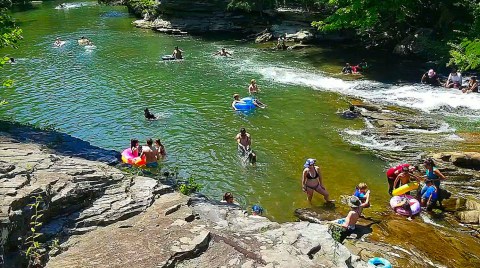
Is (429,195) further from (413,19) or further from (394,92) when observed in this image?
(413,19)

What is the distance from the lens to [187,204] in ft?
32.2

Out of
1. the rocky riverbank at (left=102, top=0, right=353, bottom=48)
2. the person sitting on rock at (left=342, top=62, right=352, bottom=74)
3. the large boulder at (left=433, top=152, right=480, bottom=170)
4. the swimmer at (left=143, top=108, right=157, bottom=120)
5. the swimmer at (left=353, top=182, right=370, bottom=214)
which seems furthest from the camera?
the rocky riverbank at (left=102, top=0, right=353, bottom=48)

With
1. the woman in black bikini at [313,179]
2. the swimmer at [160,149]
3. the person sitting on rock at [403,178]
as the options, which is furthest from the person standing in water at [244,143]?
the person sitting on rock at [403,178]

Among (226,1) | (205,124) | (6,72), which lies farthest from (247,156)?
(226,1)

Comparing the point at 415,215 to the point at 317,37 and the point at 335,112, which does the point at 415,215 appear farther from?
the point at 317,37

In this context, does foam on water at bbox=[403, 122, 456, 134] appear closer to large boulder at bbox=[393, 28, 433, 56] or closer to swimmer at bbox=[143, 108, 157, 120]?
swimmer at bbox=[143, 108, 157, 120]

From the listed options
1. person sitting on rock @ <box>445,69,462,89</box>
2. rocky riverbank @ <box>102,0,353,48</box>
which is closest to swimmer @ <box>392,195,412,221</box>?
person sitting on rock @ <box>445,69,462,89</box>

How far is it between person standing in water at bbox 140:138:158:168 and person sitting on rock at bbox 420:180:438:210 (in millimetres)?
9158

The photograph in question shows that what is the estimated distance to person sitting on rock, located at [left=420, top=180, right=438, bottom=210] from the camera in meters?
12.4

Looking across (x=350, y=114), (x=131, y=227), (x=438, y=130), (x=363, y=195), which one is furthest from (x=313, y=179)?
(x=350, y=114)

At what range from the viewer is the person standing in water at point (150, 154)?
1579 centimetres

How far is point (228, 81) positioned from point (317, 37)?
1458 cm

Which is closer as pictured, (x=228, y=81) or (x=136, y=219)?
(x=136, y=219)

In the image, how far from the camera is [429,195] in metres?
12.4
